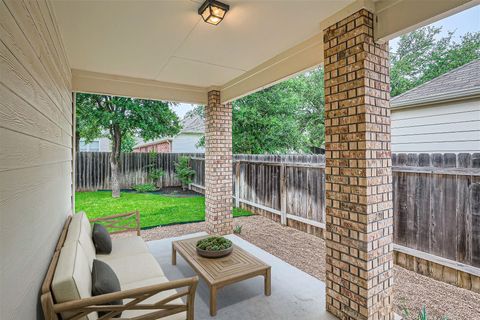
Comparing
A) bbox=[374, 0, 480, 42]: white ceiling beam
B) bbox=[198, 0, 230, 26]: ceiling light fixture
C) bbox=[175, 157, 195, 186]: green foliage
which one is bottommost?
bbox=[175, 157, 195, 186]: green foliage

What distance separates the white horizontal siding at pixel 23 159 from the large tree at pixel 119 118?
22.7ft

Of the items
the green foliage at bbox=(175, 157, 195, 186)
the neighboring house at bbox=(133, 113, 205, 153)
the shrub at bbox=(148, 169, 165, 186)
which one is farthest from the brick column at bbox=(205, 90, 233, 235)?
the neighboring house at bbox=(133, 113, 205, 153)

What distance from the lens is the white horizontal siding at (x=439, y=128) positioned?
3.79m

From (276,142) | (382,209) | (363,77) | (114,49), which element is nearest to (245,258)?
(382,209)

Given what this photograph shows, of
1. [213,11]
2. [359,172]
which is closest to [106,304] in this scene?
[359,172]

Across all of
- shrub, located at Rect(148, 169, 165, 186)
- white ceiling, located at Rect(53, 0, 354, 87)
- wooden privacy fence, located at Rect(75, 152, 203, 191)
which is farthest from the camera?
shrub, located at Rect(148, 169, 165, 186)

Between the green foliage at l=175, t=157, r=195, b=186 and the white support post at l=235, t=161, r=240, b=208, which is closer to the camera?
the white support post at l=235, t=161, r=240, b=208

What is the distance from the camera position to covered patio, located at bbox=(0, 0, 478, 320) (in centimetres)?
120

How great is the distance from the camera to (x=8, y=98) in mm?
1040

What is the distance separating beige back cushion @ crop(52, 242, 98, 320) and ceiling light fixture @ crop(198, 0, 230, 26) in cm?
226

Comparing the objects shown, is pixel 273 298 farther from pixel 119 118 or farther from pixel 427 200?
pixel 119 118

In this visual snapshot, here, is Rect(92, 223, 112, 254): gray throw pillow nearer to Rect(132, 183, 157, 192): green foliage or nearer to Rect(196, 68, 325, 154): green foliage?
Rect(196, 68, 325, 154): green foliage

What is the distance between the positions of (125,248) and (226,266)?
1313mm

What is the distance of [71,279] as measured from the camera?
1.52 metres
